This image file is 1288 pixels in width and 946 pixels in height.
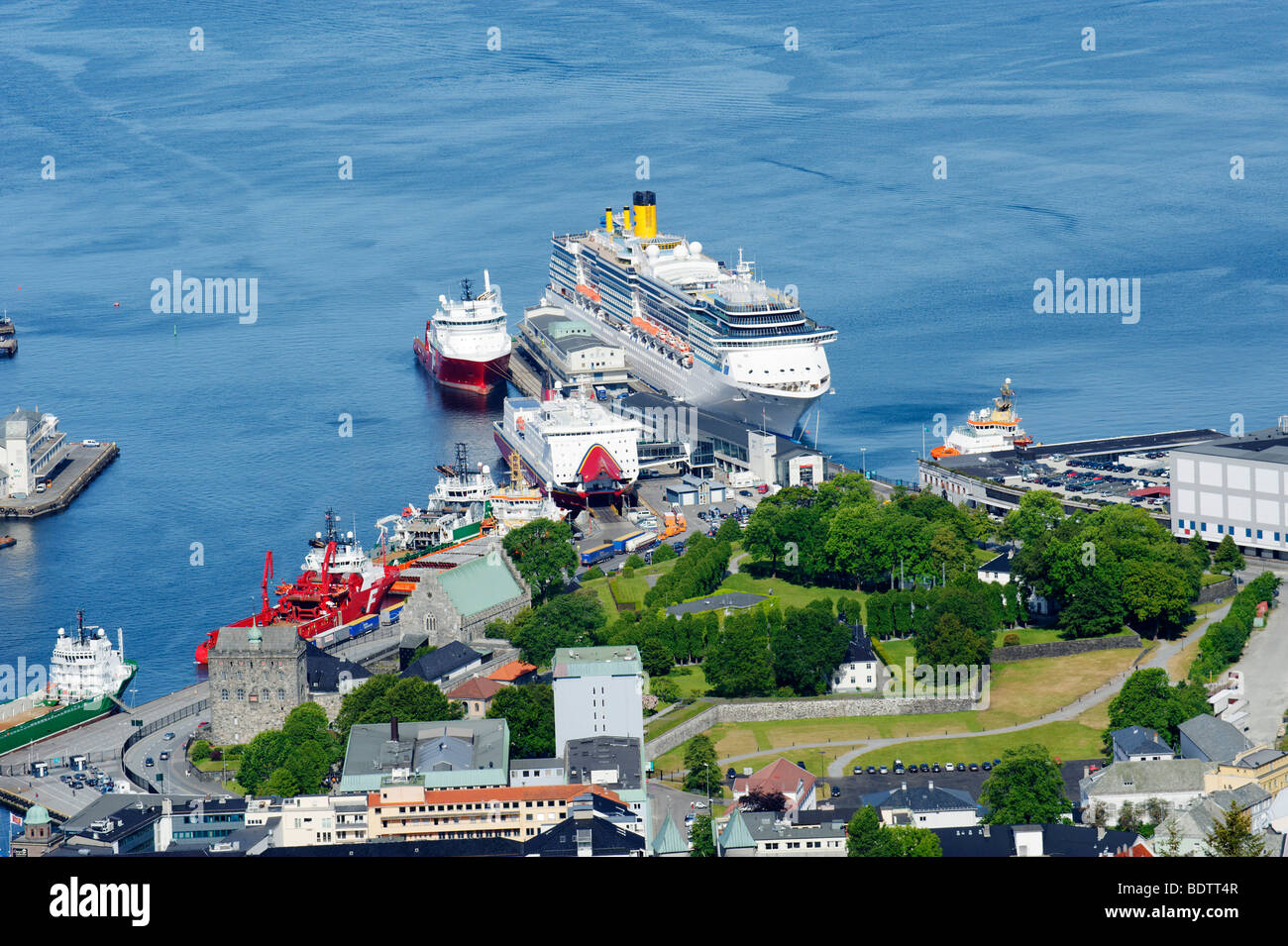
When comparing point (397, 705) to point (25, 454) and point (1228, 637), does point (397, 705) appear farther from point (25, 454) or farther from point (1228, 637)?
point (25, 454)

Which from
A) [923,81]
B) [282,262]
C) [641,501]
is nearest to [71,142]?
[282,262]

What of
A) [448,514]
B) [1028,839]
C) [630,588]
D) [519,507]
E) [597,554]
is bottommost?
[1028,839]

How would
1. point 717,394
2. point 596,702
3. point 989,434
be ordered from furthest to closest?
point 717,394
point 989,434
point 596,702

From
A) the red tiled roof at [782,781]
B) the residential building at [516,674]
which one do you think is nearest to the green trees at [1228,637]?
the red tiled roof at [782,781]

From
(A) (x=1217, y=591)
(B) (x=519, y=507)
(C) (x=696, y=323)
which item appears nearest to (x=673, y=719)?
(A) (x=1217, y=591)

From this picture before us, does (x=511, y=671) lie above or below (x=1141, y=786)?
above

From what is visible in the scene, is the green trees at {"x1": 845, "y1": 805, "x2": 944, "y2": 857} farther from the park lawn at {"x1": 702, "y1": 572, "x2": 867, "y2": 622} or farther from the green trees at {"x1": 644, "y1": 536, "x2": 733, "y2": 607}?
the green trees at {"x1": 644, "y1": 536, "x2": 733, "y2": 607}
